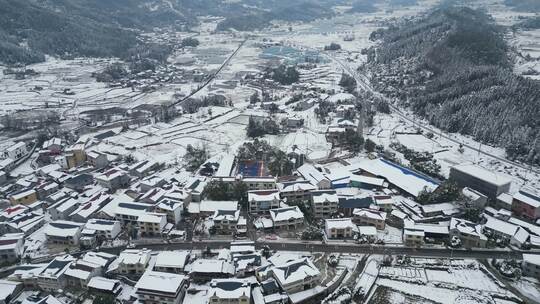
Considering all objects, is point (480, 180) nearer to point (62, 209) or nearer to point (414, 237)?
point (414, 237)

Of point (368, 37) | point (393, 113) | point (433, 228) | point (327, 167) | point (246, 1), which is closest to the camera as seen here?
point (433, 228)

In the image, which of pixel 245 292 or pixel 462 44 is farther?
pixel 462 44

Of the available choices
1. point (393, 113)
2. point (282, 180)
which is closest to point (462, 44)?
point (393, 113)

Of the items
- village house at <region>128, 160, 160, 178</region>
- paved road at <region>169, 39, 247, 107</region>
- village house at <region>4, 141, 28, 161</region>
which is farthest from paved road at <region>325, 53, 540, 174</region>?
village house at <region>4, 141, 28, 161</region>

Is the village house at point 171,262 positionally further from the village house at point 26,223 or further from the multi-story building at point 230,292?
the village house at point 26,223

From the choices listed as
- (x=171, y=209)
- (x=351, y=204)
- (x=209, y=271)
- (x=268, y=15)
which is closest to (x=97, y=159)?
(x=171, y=209)

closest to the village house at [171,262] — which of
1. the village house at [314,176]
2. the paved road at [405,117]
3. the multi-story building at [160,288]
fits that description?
the multi-story building at [160,288]

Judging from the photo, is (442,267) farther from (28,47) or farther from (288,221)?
(28,47)
